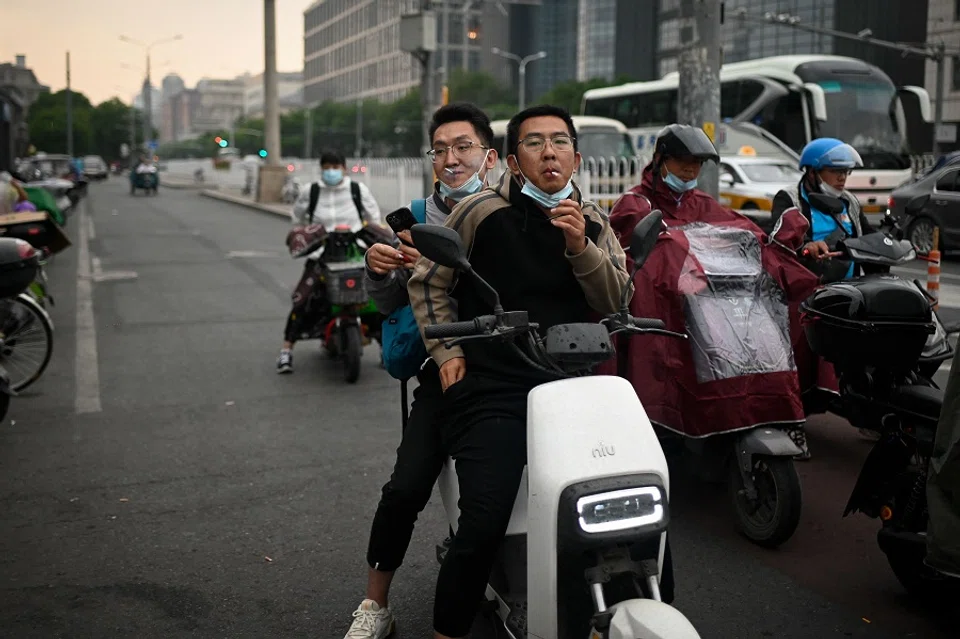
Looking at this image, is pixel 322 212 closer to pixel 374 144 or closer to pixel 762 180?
pixel 762 180

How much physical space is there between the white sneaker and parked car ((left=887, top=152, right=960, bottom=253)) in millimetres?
15000

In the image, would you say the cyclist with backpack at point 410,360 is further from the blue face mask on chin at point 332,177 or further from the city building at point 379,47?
the city building at point 379,47

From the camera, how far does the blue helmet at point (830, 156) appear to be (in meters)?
5.60

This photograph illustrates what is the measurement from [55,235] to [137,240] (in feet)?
43.4

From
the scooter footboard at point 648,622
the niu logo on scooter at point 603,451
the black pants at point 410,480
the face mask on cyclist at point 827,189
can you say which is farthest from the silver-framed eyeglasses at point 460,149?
the face mask on cyclist at point 827,189

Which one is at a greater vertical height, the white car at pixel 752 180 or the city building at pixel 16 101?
the city building at pixel 16 101

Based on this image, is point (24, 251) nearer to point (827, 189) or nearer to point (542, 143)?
point (542, 143)

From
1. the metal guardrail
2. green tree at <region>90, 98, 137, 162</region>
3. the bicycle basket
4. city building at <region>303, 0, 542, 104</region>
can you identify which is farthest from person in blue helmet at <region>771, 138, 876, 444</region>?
green tree at <region>90, 98, 137, 162</region>

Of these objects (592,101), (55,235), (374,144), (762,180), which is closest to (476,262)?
(55,235)

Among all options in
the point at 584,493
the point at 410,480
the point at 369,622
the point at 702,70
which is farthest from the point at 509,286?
the point at 702,70

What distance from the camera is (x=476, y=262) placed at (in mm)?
3232

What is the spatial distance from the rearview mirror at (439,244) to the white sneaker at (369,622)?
4.23 ft

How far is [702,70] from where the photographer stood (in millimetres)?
10008

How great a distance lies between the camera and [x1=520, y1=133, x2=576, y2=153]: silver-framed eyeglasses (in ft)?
10.4
